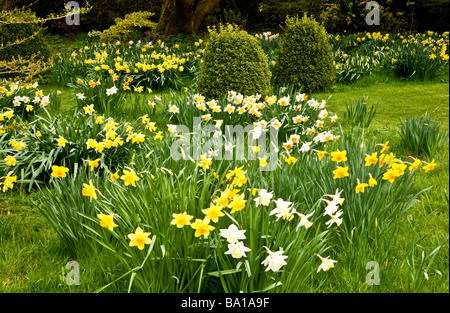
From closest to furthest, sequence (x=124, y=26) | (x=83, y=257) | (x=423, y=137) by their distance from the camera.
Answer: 1. (x=83, y=257)
2. (x=423, y=137)
3. (x=124, y=26)

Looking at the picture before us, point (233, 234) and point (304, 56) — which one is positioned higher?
point (304, 56)

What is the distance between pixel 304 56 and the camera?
6.02 meters

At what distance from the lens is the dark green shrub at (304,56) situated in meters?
6.01

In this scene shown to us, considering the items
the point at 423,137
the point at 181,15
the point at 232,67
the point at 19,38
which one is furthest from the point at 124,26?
the point at 423,137

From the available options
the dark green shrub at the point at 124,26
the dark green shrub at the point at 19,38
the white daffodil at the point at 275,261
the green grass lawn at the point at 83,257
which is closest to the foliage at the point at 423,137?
the green grass lawn at the point at 83,257

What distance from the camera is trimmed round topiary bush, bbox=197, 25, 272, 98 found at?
490cm

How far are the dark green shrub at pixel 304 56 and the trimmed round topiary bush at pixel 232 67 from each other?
1.10m

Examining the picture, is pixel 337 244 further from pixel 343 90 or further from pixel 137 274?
pixel 343 90

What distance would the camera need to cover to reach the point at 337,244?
2131mm

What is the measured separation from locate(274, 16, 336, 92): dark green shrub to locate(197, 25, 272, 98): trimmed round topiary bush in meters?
1.10

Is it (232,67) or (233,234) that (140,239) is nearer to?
(233,234)

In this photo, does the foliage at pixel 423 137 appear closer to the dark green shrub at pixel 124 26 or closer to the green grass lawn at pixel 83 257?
the green grass lawn at pixel 83 257

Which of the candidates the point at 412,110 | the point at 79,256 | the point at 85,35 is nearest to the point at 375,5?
the point at 412,110

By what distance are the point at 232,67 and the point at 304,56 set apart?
61.7 inches
